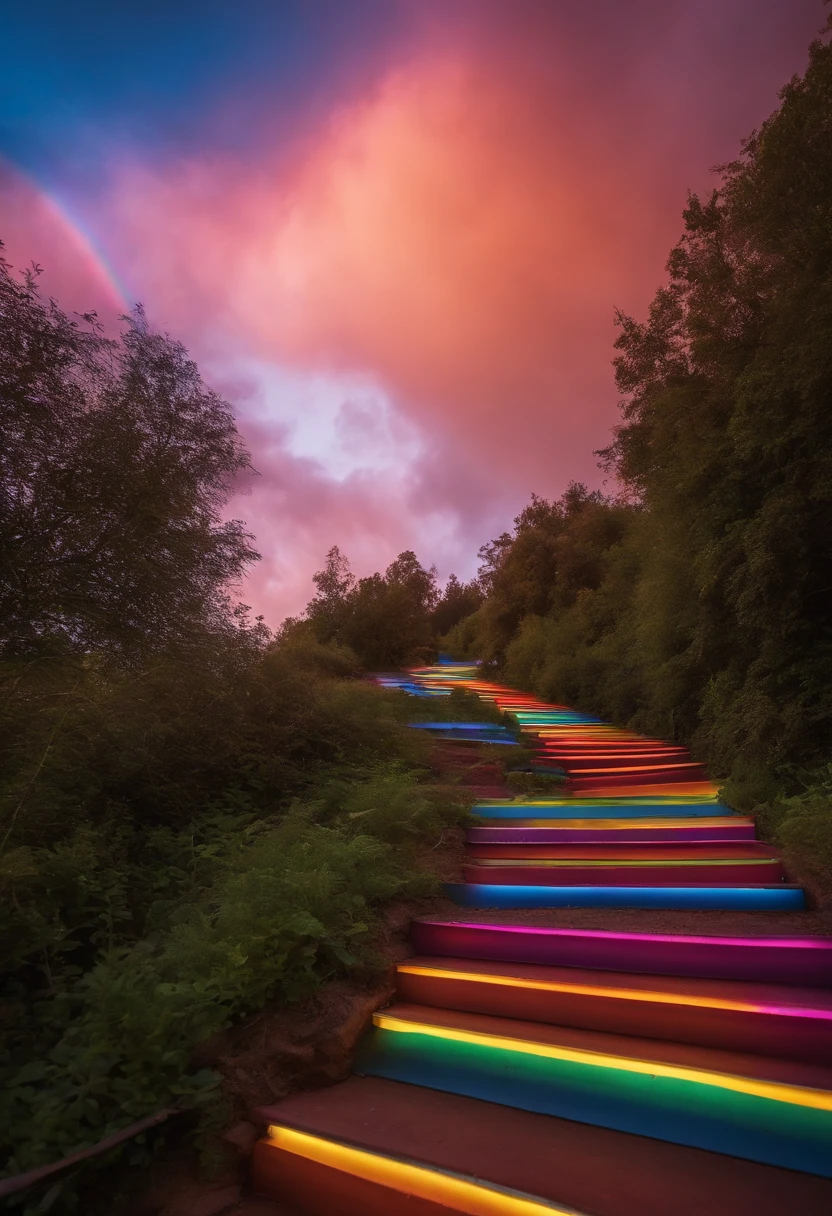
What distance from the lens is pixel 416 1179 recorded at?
154 centimetres

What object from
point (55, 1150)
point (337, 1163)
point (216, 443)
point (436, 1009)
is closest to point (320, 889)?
point (436, 1009)

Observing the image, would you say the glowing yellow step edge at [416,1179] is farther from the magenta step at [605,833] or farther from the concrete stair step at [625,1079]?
the magenta step at [605,833]

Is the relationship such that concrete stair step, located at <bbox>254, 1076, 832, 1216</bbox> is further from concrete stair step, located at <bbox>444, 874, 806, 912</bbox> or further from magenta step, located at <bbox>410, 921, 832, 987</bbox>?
concrete stair step, located at <bbox>444, 874, 806, 912</bbox>

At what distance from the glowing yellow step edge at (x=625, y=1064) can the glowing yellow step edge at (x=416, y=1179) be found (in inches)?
22.3

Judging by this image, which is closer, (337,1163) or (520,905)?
(337,1163)

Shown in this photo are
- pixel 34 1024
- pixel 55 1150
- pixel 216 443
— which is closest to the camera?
pixel 55 1150

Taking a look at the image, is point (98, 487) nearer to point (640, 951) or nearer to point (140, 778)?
point (140, 778)

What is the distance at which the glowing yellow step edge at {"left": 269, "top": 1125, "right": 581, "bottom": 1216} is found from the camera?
1411 millimetres

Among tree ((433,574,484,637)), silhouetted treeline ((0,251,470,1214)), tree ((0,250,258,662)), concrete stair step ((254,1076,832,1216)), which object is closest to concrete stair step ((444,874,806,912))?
silhouetted treeline ((0,251,470,1214))

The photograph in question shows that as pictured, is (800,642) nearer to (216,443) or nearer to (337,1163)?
(337,1163)

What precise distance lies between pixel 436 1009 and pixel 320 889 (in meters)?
0.69

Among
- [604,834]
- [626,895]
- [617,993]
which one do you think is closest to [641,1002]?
[617,993]

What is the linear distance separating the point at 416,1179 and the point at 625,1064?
75cm

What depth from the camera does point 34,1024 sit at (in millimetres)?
2131
